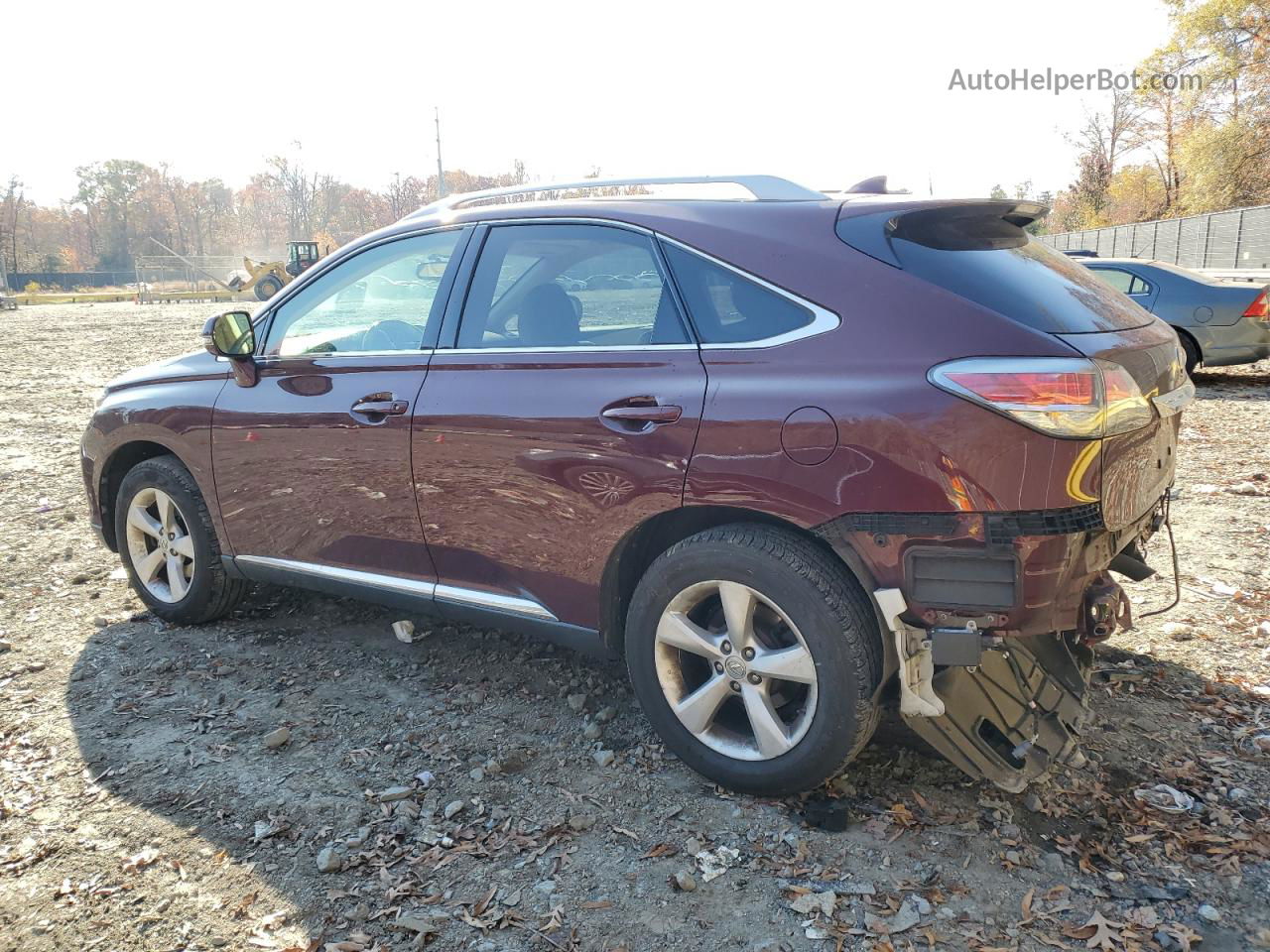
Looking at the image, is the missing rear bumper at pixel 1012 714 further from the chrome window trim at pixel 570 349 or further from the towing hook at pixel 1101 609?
the chrome window trim at pixel 570 349

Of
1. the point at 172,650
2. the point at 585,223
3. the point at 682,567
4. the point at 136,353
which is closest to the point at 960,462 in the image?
Result: the point at 682,567

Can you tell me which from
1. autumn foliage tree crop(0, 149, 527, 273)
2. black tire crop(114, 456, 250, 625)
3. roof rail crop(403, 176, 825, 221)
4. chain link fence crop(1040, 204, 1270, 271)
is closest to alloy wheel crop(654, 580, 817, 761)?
roof rail crop(403, 176, 825, 221)

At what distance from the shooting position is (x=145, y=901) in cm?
269

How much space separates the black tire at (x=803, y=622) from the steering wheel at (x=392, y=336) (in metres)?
1.37

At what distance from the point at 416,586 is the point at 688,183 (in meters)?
1.81

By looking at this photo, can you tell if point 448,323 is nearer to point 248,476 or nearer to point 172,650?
point 248,476

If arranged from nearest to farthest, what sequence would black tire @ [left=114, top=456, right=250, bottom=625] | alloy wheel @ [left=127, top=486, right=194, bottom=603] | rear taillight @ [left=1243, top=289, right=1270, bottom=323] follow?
black tire @ [left=114, top=456, right=250, bottom=625] < alloy wheel @ [left=127, top=486, right=194, bottom=603] < rear taillight @ [left=1243, top=289, right=1270, bottom=323]

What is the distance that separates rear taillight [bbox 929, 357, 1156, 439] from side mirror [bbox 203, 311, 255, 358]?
2.97 m

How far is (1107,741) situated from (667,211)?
235cm

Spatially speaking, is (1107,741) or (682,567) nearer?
(682,567)

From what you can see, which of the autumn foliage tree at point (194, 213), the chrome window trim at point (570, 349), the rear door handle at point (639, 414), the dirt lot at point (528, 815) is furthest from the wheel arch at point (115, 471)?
the autumn foliage tree at point (194, 213)

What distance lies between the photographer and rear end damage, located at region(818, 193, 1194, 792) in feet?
8.38

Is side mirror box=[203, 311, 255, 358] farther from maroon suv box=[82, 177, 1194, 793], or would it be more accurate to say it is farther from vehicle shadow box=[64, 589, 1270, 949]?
vehicle shadow box=[64, 589, 1270, 949]

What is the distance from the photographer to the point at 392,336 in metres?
3.81
